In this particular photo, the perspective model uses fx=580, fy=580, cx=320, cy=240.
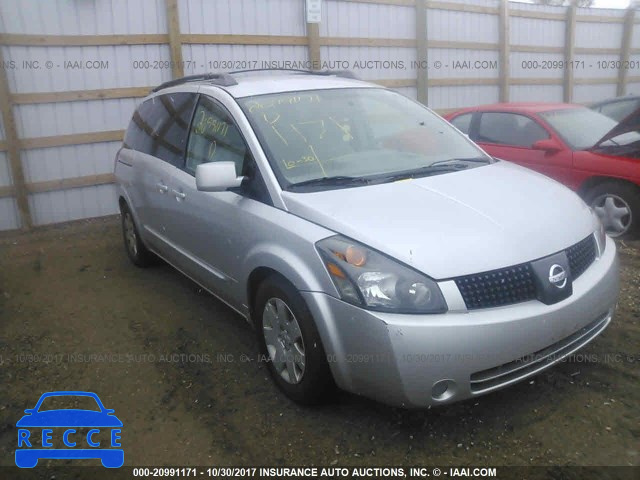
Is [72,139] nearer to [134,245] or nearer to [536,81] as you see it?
[134,245]

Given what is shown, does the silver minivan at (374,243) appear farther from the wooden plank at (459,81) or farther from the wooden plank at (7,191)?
the wooden plank at (459,81)

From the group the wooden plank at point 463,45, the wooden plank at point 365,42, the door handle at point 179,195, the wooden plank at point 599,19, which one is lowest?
the door handle at point 179,195

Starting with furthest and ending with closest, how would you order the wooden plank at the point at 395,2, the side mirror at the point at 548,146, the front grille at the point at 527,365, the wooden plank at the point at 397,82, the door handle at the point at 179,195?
the wooden plank at the point at 397,82
the wooden plank at the point at 395,2
the side mirror at the point at 548,146
the door handle at the point at 179,195
the front grille at the point at 527,365

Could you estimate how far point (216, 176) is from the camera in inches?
126

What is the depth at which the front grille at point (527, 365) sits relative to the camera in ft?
8.37

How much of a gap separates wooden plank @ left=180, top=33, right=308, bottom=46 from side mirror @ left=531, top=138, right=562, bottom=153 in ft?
13.1

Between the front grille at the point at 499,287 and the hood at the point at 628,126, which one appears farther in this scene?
the hood at the point at 628,126

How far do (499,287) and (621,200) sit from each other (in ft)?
11.7

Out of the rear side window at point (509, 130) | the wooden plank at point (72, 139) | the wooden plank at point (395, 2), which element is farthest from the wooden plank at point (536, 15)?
the wooden plank at point (72, 139)

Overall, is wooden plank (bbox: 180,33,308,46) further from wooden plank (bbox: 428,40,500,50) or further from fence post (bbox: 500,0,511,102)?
fence post (bbox: 500,0,511,102)

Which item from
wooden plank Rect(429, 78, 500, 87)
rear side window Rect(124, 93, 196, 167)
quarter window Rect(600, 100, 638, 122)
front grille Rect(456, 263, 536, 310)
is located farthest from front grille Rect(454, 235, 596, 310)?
wooden plank Rect(429, 78, 500, 87)

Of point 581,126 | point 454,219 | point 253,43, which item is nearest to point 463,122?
point 581,126

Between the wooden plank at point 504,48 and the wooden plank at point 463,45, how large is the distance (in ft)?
0.45

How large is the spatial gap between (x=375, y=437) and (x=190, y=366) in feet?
4.47
